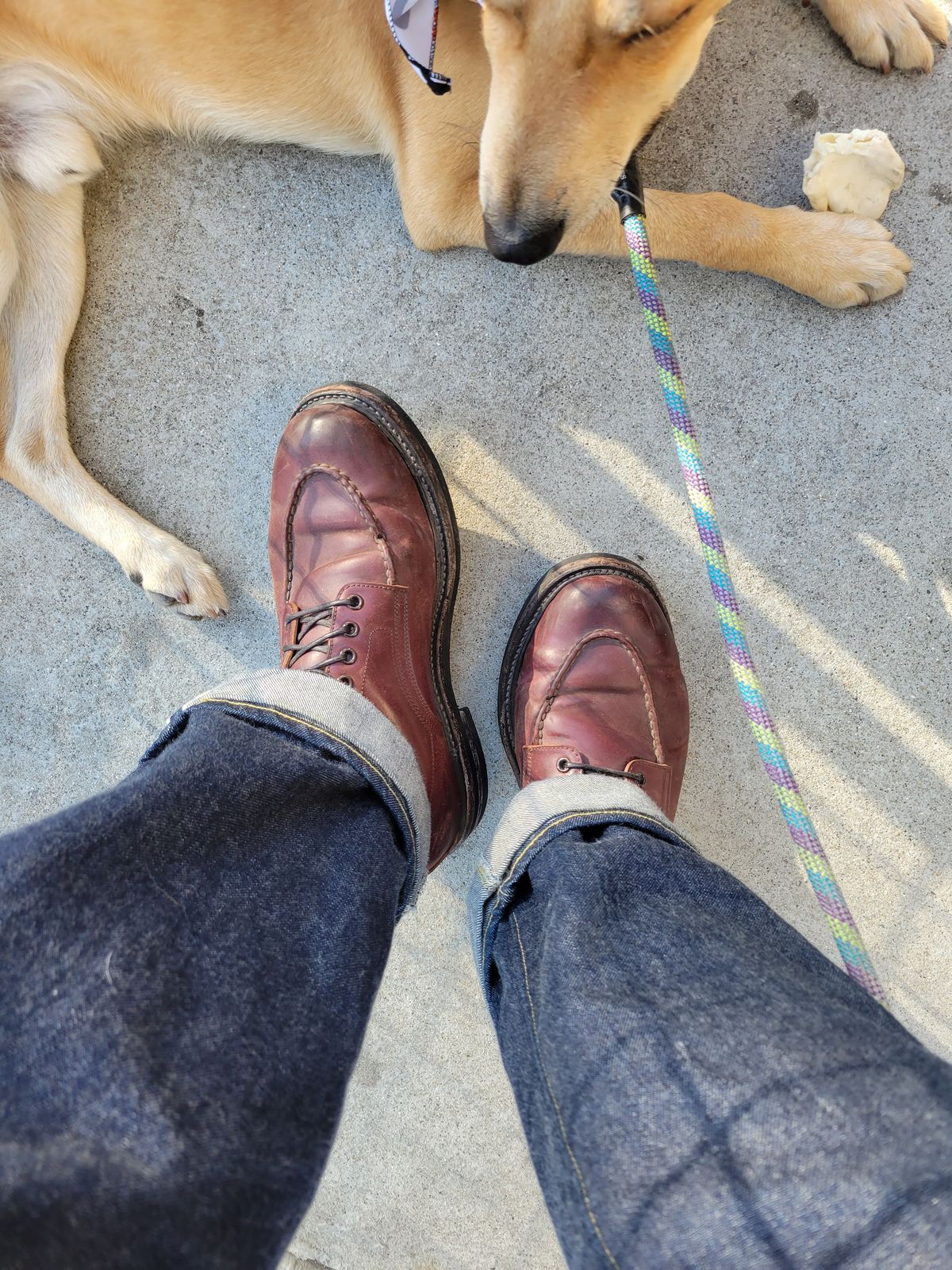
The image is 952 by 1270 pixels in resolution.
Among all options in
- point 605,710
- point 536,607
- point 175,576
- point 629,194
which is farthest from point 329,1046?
point 629,194

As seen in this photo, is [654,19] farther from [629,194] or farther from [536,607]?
[536,607]

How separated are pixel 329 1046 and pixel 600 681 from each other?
0.94 meters

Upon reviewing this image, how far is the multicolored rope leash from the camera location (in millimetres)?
1076

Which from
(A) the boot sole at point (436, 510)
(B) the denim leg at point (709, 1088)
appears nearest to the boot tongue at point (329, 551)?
(A) the boot sole at point (436, 510)

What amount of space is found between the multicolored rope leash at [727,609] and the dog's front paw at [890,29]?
0.70 metres

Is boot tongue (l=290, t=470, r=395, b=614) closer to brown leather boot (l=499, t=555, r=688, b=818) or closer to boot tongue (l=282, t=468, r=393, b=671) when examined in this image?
boot tongue (l=282, t=468, r=393, b=671)

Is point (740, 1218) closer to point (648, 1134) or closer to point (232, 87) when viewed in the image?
point (648, 1134)

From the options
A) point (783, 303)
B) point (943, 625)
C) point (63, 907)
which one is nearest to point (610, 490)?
point (783, 303)

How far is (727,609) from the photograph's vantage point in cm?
125

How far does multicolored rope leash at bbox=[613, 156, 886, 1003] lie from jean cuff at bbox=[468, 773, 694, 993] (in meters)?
0.20

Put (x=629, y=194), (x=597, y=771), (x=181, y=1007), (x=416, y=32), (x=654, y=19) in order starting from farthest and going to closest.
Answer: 1. (x=597, y=771)
2. (x=629, y=194)
3. (x=416, y=32)
4. (x=654, y=19)
5. (x=181, y=1007)

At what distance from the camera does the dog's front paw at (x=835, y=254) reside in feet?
5.25

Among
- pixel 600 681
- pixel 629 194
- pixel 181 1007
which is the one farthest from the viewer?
pixel 600 681

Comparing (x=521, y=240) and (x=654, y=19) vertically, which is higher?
(x=654, y=19)
